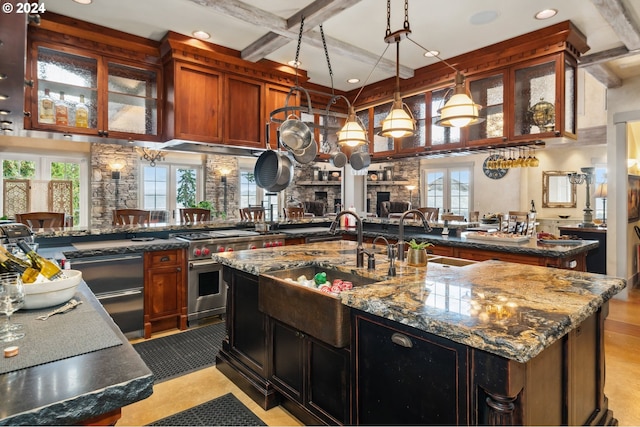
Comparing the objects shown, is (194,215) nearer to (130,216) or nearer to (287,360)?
(130,216)

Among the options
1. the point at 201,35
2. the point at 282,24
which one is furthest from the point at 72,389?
the point at 201,35

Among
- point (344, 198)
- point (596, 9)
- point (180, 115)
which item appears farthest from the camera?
point (344, 198)

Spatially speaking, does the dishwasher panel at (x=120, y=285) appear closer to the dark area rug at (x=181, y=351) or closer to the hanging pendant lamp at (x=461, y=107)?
the dark area rug at (x=181, y=351)

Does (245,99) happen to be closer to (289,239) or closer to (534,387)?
(289,239)

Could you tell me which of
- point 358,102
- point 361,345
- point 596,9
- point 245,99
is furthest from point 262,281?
point 358,102

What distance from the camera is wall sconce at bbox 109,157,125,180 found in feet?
28.5

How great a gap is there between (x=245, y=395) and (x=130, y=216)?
3081 mm

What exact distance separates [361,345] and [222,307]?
2.56 meters

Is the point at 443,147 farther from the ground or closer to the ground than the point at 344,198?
farther from the ground

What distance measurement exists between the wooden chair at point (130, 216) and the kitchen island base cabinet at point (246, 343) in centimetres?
234

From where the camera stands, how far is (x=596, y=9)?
117 inches

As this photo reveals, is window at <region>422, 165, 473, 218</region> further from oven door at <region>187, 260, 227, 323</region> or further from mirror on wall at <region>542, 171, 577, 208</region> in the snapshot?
oven door at <region>187, 260, 227, 323</region>

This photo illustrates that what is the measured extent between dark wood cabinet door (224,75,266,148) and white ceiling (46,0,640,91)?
15.8 inches

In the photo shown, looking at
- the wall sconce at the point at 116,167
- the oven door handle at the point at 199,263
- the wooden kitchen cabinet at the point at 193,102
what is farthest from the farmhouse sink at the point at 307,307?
the wall sconce at the point at 116,167
